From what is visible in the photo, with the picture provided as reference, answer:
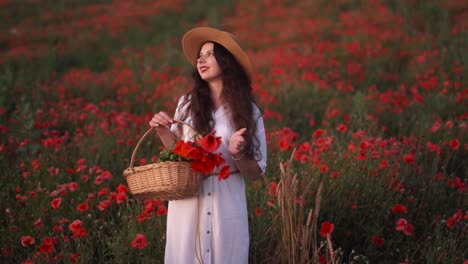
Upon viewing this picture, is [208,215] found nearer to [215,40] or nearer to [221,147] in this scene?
[221,147]

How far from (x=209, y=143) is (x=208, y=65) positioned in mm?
571

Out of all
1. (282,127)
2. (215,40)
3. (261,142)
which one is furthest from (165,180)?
(282,127)

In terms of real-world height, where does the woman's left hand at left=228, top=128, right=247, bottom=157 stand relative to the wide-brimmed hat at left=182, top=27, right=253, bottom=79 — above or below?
below

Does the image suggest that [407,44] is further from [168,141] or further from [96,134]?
[168,141]

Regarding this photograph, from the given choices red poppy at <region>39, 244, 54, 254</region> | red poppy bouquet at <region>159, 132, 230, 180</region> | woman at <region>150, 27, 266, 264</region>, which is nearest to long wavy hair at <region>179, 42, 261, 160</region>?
woman at <region>150, 27, 266, 264</region>

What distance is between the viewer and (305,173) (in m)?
3.83

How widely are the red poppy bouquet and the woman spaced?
4.5 inches

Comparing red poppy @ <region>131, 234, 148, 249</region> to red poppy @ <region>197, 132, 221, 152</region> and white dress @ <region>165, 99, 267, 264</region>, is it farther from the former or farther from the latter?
red poppy @ <region>197, 132, 221, 152</region>

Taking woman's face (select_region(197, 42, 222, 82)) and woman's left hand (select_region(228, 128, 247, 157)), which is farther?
woman's face (select_region(197, 42, 222, 82))

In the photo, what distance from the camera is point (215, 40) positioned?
2.78 metres

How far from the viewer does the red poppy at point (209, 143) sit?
2.32 m

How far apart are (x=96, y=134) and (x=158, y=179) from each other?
9.53ft

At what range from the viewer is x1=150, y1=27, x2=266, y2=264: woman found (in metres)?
2.56

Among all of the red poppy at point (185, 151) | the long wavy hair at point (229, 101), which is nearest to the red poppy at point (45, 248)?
the long wavy hair at point (229, 101)
